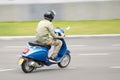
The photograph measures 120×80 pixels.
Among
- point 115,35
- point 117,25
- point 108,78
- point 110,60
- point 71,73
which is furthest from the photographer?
point 117,25

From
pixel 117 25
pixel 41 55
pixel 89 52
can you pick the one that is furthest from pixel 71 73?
pixel 117 25

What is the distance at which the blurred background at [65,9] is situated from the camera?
80.9 feet

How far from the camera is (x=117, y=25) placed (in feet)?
78.4

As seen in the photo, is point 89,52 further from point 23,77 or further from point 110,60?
point 23,77

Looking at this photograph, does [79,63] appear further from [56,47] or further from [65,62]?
[56,47]

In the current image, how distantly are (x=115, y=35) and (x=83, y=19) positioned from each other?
3.82 m

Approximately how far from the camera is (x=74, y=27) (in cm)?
2358

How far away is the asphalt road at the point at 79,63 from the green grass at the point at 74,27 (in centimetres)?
236

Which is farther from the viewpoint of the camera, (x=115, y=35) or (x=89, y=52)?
(x=115, y=35)

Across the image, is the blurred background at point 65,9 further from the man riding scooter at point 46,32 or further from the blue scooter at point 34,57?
the man riding scooter at point 46,32

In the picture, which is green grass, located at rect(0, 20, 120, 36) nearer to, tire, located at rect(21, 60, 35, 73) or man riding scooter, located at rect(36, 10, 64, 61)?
man riding scooter, located at rect(36, 10, 64, 61)

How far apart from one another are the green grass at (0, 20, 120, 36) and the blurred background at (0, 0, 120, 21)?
0.28 meters

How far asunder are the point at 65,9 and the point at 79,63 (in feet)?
36.4

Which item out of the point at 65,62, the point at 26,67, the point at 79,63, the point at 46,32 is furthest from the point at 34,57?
the point at 79,63
